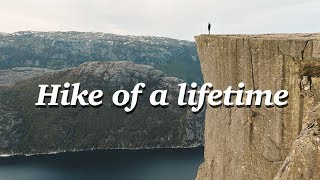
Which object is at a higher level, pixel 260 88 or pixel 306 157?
pixel 260 88

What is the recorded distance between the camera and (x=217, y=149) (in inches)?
1278

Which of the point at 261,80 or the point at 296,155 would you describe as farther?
the point at 261,80

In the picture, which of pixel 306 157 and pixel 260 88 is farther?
pixel 260 88

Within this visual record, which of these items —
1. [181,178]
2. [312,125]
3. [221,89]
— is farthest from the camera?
[181,178]

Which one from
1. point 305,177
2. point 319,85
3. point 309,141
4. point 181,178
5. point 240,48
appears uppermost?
point 240,48

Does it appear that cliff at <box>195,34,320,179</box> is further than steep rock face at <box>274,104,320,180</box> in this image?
Yes

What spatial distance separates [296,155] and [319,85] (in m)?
5.74

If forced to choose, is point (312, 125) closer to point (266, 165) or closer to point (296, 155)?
point (296, 155)

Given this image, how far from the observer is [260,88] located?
28719 millimetres

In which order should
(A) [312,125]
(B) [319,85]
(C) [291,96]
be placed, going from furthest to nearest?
(C) [291,96] < (B) [319,85] < (A) [312,125]

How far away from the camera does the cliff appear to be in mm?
26594

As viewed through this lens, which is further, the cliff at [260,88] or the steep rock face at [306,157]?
the cliff at [260,88]

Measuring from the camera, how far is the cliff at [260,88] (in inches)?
1047

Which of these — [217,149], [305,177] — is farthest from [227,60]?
[305,177]
